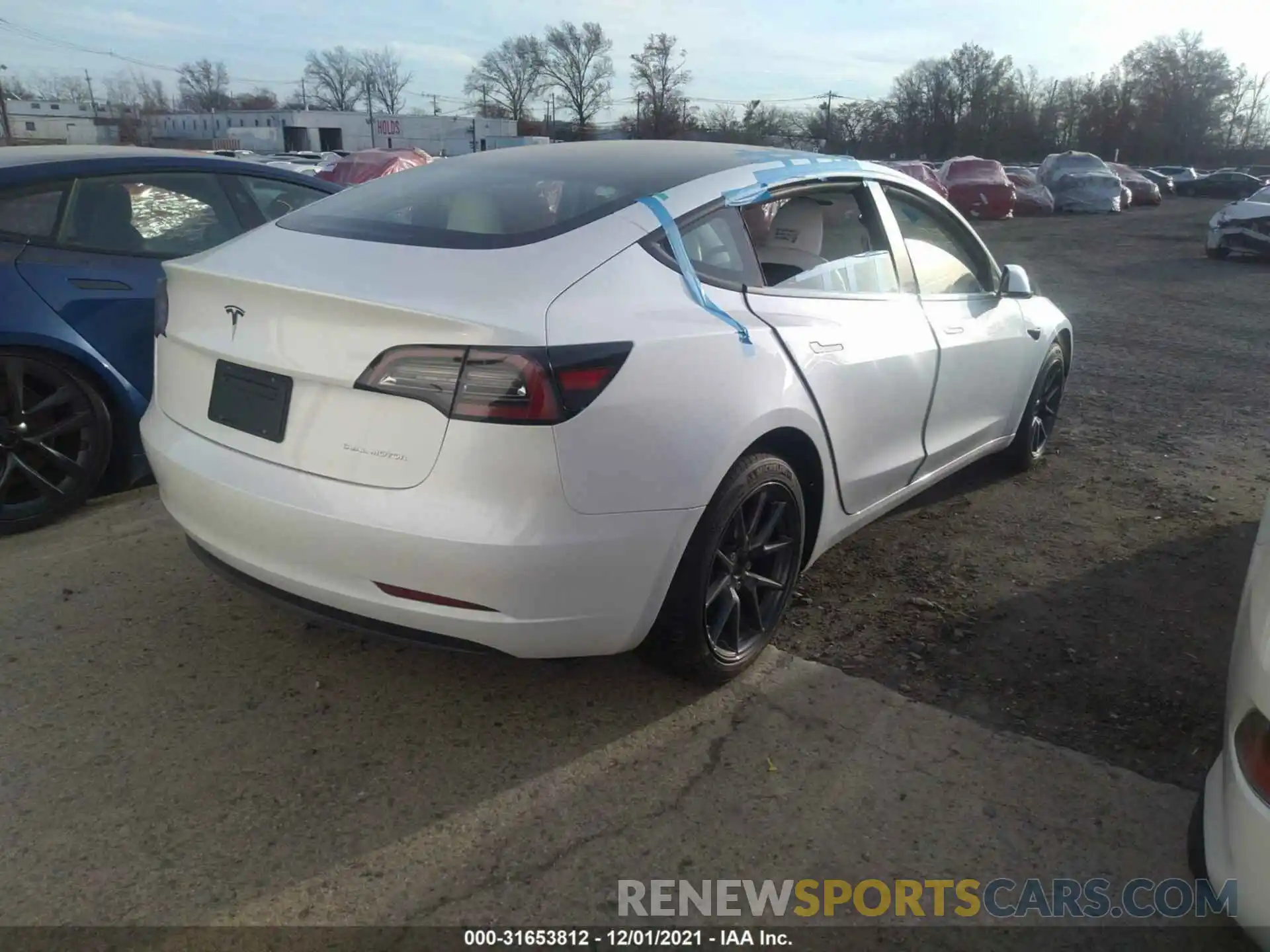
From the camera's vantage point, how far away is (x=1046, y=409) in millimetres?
5164

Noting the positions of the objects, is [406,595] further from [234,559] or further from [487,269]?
[487,269]

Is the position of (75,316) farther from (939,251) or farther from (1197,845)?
(1197,845)

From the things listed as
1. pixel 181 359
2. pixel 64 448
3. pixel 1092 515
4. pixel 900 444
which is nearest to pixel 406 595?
pixel 181 359

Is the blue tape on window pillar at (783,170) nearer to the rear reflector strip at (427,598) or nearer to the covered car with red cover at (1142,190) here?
the rear reflector strip at (427,598)

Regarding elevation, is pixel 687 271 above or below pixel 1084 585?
above

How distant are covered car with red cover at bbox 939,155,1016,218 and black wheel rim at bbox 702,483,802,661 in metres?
24.8

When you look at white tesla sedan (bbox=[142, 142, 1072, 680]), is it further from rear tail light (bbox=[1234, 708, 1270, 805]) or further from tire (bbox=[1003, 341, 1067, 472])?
tire (bbox=[1003, 341, 1067, 472])

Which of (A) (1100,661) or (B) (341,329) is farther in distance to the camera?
(A) (1100,661)

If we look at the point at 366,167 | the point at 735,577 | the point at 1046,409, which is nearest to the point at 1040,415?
the point at 1046,409

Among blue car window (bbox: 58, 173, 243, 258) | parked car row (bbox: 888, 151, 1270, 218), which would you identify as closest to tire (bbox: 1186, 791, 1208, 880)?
blue car window (bbox: 58, 173, 243, 258)

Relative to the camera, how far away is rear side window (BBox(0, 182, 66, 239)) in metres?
3.93

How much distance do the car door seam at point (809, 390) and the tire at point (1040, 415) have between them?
199 cm

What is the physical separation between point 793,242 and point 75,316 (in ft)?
9.35

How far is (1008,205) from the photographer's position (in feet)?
87.4
